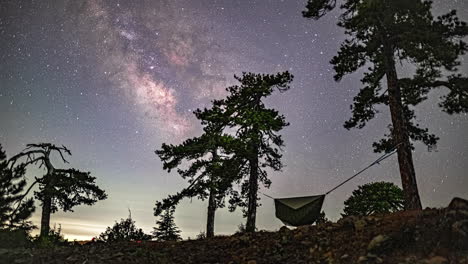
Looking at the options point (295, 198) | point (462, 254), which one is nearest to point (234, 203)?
point (295, 198)

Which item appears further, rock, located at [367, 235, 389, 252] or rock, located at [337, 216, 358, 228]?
rock, located at [337, 216, 358, 228]

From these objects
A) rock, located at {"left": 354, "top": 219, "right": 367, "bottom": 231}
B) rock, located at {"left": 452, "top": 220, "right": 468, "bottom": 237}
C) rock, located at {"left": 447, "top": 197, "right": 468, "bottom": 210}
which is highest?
rock, located at {"left": 447, "top": 197, "right": 468, "bottom": 210}

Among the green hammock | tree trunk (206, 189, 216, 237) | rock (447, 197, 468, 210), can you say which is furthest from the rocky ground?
tree trunk (206, 189, 216, 237)

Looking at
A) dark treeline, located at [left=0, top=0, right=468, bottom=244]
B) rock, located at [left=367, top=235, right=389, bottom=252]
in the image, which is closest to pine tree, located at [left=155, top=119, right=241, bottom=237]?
dark treeline, located at [left=0, top=0, right=468, bottom=244]

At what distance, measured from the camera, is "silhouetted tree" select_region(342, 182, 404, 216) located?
2775cm

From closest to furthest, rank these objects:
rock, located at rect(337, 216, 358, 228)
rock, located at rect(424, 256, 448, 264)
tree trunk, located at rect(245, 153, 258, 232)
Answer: rock, located at rect(424, 256, 448, 264) → rock, located at rect(337, 216, 358, 228) → tree trunk, located at rect(245, 153, 258, 232)

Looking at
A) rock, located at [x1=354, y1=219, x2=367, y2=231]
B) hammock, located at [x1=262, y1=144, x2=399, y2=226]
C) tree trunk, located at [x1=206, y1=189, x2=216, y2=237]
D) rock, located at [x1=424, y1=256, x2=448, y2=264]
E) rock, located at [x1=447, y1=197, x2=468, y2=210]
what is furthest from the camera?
tree trunk, located at [x1=206, y1=189, x2=216, y2=237]

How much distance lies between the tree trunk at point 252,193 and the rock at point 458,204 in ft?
32.7

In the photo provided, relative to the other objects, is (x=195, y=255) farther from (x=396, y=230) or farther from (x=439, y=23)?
(x=439, y=23)

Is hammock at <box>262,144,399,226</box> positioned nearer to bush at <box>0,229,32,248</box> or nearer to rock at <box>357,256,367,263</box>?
rock at <box>357,256,367,263</box>

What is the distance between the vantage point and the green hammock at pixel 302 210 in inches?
441

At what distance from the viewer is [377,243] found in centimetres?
770

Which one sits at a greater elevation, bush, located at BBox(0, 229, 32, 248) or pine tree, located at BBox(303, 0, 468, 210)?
pine tree, located at BBox(303, 0, 468, 210)

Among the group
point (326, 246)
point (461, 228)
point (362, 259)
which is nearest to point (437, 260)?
point (461, 228)
